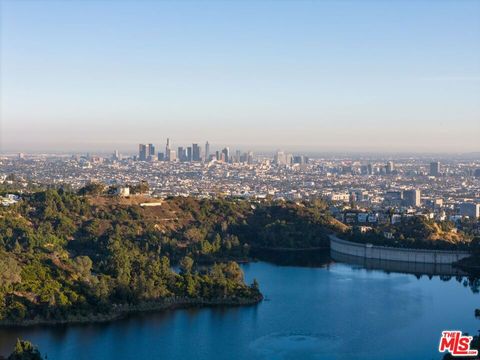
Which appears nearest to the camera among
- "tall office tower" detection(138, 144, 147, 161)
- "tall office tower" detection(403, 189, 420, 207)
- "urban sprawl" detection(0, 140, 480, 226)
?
"urban sprawl" detection(0, 140, 480, 226)

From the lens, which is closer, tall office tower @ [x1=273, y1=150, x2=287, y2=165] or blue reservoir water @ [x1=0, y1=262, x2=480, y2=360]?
blue reservoir water @ [x1=0, y1=262, x2=480, y2=360]

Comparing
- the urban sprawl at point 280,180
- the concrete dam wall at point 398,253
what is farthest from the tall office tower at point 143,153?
the concrete dam wall at point 398,253

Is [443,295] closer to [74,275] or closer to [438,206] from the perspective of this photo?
[74,275]

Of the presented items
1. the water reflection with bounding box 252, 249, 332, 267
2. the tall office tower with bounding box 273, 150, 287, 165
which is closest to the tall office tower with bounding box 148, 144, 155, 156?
the tall office tower with bounding box 273, 150, 287, 165

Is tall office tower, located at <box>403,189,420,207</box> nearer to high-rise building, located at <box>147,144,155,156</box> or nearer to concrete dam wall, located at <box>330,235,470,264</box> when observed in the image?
concrete dam wall, located at <box>330,235,470,264</box>

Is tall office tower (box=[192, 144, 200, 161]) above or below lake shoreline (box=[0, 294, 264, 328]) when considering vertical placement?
above

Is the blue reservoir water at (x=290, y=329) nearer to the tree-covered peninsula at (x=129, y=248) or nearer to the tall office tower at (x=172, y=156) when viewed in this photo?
the tree-covered peninsula at (x=129, y=248)
